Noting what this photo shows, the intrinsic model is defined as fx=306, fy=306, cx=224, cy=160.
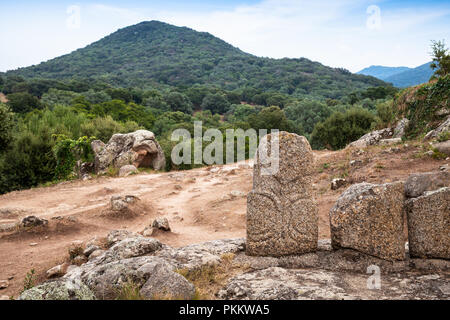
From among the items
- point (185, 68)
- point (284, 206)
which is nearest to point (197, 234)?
point (284, 206)

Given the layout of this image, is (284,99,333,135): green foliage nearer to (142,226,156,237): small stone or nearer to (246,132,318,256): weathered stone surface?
(142,226,156,237): small stone

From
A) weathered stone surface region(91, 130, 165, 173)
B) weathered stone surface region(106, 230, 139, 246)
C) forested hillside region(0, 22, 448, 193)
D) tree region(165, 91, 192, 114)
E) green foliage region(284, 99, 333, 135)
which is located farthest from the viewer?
tree region(165, 91, 192, 114)

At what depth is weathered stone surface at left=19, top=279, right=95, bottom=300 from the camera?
10.6ft

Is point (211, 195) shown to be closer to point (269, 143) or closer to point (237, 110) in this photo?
point (269, 143)

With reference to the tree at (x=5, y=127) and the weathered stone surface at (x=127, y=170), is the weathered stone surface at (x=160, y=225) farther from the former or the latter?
the tree at (x=5, y=127)

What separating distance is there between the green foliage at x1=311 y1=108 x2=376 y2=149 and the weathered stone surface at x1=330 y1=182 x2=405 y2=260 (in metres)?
20.9

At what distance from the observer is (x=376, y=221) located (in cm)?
402

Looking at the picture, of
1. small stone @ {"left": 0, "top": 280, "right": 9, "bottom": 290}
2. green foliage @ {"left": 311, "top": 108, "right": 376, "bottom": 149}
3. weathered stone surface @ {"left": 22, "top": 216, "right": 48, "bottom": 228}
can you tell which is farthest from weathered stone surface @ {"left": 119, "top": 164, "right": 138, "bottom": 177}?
green foliage @ {"left": 311, "top": 108, "right": 376, "bottom": 149}

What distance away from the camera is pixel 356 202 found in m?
4.07

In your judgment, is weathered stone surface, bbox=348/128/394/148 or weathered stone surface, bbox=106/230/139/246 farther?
weathered stone surface, bbox=348/128/394/148

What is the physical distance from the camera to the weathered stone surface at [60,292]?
3224 mm

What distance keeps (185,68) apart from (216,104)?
55.6 metres

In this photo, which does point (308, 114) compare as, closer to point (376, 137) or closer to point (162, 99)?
point (376, 137)

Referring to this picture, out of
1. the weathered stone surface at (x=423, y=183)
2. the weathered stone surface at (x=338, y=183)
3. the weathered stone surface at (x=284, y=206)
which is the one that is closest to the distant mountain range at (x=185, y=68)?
the weathered stone surface at (x=338, y=183)
